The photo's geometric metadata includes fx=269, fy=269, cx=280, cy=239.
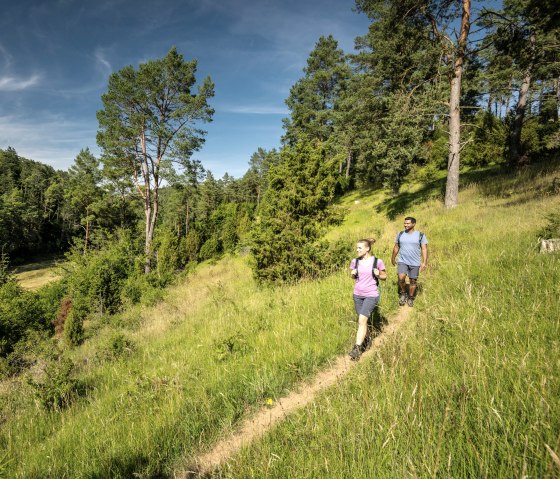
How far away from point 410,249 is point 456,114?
9634 millimetres

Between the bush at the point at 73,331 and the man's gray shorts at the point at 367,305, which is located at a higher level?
the man's gray shorts at the point at 367,305

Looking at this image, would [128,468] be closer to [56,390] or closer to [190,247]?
[56,390]

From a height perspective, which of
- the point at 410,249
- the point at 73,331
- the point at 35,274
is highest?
the point at 410,249

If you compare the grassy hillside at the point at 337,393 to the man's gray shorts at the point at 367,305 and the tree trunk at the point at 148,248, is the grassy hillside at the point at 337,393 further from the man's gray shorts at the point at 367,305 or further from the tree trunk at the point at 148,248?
the tree trunk at the point at 148,248

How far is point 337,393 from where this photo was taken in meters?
2.80

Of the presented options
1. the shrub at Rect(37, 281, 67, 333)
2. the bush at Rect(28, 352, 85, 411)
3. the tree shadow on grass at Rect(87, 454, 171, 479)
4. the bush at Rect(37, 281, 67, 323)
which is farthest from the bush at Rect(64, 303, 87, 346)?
the tree shadow on grass at Rect(87, 454, 171, 479)

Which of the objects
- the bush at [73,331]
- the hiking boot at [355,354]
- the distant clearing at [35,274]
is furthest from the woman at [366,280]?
the distant clearing at [35,274]

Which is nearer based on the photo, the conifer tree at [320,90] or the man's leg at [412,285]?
the man's leg at [412,285]

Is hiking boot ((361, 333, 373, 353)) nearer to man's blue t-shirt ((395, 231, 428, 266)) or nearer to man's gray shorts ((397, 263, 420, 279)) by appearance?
man's gray shorts ((397, 263, 420, 279))

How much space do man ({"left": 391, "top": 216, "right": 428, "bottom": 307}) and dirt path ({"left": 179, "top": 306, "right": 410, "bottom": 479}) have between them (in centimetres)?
229

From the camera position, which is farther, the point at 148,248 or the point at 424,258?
the point at 148,248

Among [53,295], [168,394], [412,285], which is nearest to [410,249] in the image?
[412,285]

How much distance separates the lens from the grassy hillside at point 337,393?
5.85ft

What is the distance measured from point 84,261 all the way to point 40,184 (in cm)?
7319
